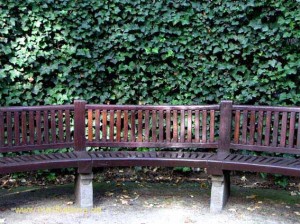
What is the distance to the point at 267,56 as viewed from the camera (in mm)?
5391

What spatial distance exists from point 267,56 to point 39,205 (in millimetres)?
3175

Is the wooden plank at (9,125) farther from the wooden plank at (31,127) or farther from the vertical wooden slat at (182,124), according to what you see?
Result: the vertical wooden slat at (182,124)

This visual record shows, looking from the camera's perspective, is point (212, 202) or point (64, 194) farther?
point (64, 194)

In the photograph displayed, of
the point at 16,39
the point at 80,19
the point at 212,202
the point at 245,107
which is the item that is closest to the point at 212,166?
the point at 212,202

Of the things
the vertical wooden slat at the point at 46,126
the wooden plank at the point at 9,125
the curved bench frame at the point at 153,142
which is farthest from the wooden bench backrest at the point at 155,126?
the wooden plank at the point at 9,125

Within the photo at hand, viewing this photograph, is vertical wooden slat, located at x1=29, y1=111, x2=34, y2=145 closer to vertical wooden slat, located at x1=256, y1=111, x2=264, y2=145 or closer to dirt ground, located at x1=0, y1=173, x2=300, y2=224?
dirt ground, located at x1=0, y1=173, x2=300, y2=224

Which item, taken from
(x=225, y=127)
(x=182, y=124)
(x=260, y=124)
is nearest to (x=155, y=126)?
(x=182, y=124)

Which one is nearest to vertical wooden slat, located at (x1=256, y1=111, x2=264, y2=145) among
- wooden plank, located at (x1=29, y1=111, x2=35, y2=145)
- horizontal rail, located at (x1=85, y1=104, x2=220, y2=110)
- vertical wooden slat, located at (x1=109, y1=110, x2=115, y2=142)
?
horizontal rail, located at (x1=85, y1=104, x2=220, y2=110)

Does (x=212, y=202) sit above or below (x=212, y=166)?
below

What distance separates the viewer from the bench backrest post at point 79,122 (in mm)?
4949

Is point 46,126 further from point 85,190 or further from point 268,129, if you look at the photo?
point 268,129

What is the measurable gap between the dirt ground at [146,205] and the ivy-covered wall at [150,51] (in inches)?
43.0

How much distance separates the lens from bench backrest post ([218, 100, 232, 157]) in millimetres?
4934

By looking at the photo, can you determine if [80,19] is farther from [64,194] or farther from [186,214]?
[186,214]
